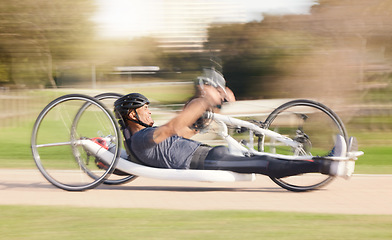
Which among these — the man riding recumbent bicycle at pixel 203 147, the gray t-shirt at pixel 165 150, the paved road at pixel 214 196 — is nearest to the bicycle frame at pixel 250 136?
the man riding recumbent bicycle at pixel 203 147

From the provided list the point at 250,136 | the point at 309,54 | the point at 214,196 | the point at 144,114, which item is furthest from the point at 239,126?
the point at 309,54

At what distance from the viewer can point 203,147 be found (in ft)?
20.7

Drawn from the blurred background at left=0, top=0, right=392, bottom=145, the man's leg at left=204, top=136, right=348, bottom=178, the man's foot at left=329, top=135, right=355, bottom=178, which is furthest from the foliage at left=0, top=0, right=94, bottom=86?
the man's foot at left=329, top=135, right=355, bottom=178

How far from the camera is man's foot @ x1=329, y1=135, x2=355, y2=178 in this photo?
596 centimetres

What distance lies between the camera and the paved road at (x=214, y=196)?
18.6ft

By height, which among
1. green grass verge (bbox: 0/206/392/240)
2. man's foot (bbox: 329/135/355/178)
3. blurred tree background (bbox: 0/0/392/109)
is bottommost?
green grass verge (bbox: 0/206/392/240)

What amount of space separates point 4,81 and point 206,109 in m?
13.1

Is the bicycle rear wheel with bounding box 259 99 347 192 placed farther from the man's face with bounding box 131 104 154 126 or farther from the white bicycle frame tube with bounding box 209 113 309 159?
the man's face with bounding box 131 104 154 126

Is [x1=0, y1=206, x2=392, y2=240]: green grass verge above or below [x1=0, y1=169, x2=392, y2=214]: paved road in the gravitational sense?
below

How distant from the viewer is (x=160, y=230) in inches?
183

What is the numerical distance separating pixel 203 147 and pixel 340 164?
1.31 m

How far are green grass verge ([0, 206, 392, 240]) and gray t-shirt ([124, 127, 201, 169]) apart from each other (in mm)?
924

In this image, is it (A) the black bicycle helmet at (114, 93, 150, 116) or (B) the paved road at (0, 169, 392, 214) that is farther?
(A) the black bicycle helmet at (114, 93, 150, 116)

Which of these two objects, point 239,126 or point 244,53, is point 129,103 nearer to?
point 239,126
